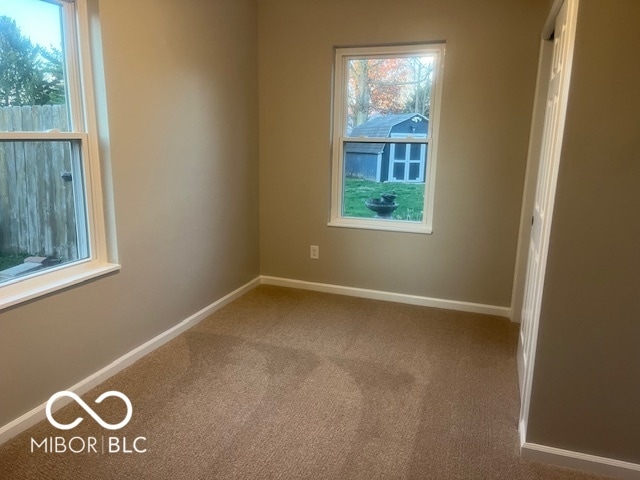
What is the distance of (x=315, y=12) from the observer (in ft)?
11.2

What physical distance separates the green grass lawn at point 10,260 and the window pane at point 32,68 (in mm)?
562

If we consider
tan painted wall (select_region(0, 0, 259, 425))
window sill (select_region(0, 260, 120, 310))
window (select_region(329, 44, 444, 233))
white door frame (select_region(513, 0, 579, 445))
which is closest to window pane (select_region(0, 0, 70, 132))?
tan painted wall (select_region(0, 0, 259, 425))

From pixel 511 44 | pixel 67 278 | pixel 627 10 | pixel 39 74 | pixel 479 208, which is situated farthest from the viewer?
pixel 479 208

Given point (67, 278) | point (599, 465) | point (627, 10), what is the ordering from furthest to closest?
point (67, 278), point (599, 465), point (627, 10)

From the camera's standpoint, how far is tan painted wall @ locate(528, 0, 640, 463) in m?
1.53

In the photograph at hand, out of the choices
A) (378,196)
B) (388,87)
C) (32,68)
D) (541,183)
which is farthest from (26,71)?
(541,183)

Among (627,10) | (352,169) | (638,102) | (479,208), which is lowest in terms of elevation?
(479,208)

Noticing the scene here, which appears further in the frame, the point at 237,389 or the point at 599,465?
the point at 237,389

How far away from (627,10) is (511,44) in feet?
5.49

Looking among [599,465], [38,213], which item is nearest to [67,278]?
[38,213]

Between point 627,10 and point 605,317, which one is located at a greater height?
point 627,10

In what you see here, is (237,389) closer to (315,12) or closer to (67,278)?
(67,278)

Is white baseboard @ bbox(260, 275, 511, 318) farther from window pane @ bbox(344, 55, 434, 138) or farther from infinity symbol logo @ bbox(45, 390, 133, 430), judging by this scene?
infinity symbol logo @ bbox(45, 390, 133, 430)

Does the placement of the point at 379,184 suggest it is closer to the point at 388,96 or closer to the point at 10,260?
the point at 388,96
